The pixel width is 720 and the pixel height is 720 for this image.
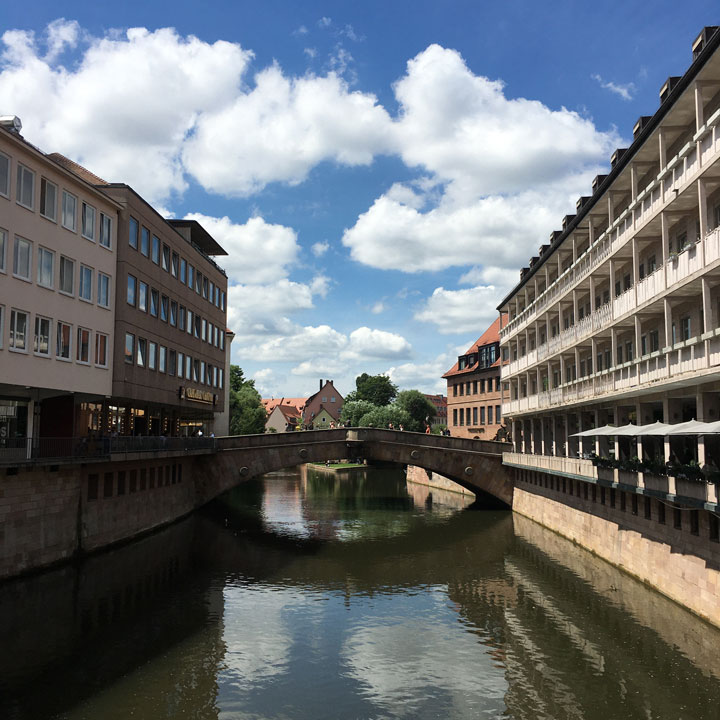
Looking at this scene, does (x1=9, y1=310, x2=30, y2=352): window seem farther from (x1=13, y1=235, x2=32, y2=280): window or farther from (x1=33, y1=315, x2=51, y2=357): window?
(x1=13, y1=235, x2=32, y2=280): window

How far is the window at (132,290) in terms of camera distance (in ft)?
127

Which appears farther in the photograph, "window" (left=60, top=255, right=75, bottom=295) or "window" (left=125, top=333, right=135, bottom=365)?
"window" (left=125, top=333, right=135, bottom=365)

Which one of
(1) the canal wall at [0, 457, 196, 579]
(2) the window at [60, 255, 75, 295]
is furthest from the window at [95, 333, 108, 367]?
(1) the canal wall at [0, 457, 196, 579]

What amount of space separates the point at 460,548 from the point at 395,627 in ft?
53.2

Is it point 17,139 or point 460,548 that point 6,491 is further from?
point 460,548

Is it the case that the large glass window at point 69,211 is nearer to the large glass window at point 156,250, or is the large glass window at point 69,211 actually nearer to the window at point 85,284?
the window at point 85,284

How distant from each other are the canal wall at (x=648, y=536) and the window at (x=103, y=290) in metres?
26.3

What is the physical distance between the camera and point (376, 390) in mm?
150625

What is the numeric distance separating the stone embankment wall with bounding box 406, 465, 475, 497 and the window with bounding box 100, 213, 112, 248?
44.7m

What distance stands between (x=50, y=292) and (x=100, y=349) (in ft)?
16.6

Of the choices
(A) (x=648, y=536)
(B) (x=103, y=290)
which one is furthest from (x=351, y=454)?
(A) (x=648, y=536)

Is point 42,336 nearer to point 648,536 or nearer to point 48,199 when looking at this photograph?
point 48,199

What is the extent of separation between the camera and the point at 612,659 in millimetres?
20422

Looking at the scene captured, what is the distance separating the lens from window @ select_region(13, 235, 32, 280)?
2942 centimetres
